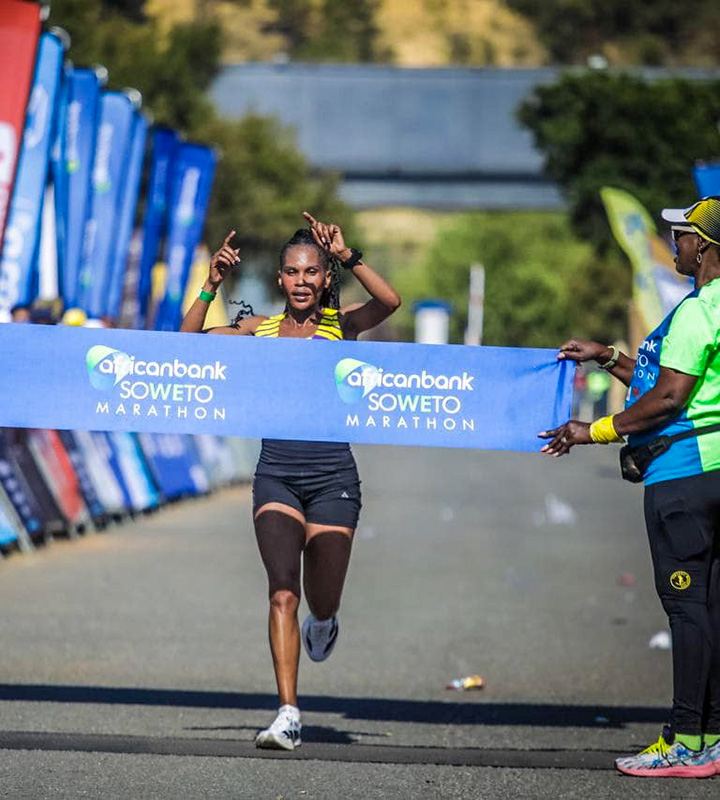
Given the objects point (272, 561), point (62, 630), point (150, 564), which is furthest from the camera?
point (150, 564)

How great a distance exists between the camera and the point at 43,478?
15.9 m

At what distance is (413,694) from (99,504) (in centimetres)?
848

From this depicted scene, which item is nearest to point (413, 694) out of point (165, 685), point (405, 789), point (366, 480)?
point (165, 685)

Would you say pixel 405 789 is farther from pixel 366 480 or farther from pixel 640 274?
pixel 366 480

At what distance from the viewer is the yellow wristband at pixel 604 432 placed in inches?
286

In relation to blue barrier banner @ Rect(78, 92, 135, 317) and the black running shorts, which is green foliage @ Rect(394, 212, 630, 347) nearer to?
blue barrier banner @ Rect(78, 92, 135, 317)

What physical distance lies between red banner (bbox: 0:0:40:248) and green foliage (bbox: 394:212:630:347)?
262 feet

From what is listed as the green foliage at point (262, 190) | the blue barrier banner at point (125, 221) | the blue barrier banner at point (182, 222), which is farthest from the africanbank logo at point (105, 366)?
the green foliage at point (262, 190)

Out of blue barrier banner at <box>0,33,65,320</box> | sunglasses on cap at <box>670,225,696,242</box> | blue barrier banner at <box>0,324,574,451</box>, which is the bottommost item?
blue barrier banner at <box>0,324,574,451</box>

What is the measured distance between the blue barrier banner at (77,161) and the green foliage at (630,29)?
6100 inches

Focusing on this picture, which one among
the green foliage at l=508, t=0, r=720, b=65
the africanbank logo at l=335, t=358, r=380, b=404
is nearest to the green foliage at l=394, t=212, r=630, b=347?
the green foliage at l=508, t=0, r=720, b=65

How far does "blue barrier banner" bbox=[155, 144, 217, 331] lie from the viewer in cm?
2205

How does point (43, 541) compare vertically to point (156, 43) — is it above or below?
below

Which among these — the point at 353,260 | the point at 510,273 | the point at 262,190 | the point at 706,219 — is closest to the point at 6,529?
the point at 353,260
